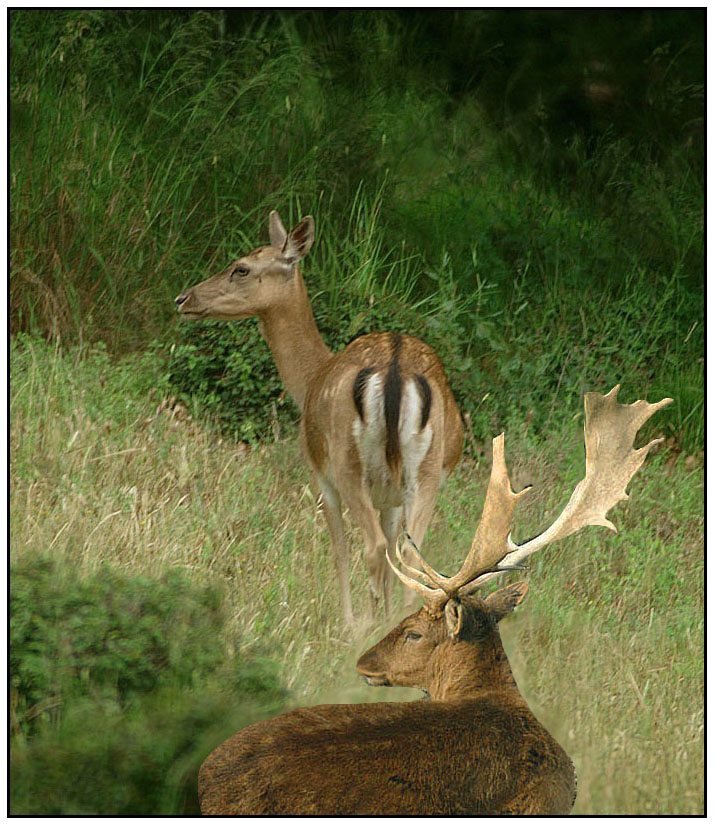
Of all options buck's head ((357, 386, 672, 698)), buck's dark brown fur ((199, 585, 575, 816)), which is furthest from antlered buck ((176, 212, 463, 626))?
buck's dark brown fur ((199, 585, 575, 816))

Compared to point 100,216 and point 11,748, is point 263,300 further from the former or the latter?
point 11,748

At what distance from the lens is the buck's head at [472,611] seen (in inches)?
158

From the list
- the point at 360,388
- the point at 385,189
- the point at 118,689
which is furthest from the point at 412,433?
the point at 385,189

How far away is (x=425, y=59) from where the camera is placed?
10344 mm

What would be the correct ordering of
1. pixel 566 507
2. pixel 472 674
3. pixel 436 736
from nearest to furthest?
1. pixel 436 736
2. pixel 472 674
3. pixel 566 507

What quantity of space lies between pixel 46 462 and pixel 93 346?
2331 mm

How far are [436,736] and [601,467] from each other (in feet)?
3.96

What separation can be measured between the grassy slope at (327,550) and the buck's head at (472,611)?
315 millimetres

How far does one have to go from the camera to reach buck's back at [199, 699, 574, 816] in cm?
348

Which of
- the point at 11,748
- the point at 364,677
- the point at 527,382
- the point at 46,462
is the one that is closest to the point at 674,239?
the point at 527,382

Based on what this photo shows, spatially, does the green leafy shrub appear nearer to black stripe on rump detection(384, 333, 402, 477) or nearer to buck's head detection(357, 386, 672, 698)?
buck's head detection(357, 386, 672, 698)

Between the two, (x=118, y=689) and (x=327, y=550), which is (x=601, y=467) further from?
(x=327, y=550)

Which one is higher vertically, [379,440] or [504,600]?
[504,600]

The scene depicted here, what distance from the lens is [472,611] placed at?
4.07 meters
